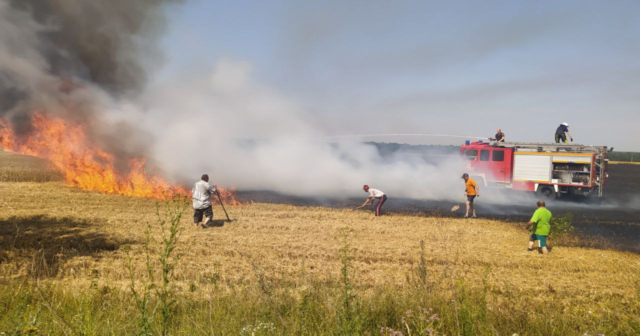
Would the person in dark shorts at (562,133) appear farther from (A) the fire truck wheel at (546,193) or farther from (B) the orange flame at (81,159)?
(B) the orange flame at (81,159)

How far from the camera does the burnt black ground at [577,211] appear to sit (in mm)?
12258

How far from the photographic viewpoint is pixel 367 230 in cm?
1258

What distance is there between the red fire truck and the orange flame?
608 inches

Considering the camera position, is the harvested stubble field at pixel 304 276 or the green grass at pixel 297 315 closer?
the green grass at pixel 297 315

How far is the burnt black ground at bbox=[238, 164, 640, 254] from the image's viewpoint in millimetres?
12258

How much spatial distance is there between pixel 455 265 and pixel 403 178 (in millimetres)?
18154

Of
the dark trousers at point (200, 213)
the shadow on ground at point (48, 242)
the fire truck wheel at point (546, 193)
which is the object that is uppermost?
the fire truck wheel at point (546, 193)

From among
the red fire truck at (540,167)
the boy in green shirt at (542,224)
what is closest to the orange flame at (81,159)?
the boy in green shirt at (542,224)

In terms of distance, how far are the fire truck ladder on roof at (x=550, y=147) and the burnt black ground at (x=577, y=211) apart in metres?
3.03

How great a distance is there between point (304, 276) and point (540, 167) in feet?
63.0

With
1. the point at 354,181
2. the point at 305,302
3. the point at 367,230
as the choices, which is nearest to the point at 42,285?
the point at 305,302

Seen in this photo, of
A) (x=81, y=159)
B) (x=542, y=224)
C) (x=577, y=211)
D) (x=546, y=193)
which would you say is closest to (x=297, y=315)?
(x=542, y=224)

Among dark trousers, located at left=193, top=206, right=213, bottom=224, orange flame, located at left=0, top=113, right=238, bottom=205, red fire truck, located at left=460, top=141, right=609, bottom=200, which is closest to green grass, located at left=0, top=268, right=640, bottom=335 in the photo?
dark trousers, located at left=193, top=206, right=213, bottom=224

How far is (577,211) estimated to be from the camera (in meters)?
17.8
